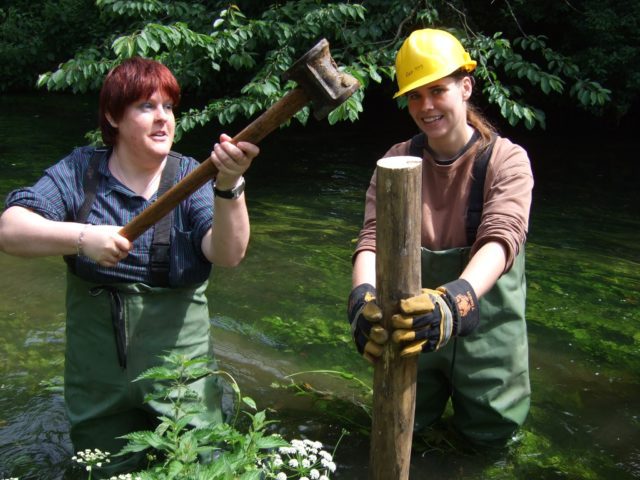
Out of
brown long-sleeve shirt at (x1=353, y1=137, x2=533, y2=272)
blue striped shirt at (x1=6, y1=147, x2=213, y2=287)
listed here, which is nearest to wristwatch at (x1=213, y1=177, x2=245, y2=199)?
blue striped shirt at (x1=6, y1=147, x2=213, y2=287)

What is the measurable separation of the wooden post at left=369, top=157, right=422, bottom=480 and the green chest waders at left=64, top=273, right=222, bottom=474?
2.39 feet

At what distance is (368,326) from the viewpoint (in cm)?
258

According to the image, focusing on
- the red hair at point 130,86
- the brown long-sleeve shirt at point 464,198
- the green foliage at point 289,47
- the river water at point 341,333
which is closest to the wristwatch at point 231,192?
the red hair at point 130,86

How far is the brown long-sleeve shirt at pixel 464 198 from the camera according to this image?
2980 millimetres

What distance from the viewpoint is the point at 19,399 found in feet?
14.0

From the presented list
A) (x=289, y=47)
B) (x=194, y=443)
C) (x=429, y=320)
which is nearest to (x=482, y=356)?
(x=429, y=320)

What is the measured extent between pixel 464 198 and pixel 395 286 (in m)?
0.82

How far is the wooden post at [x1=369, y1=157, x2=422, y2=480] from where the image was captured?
242cm

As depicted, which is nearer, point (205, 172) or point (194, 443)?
point (194, 443)

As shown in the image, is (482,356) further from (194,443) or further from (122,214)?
(122,214)

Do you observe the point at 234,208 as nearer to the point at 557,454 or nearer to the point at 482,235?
the point at 482,235

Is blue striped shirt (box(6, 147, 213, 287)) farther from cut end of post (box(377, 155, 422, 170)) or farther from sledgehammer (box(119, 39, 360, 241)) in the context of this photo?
cut end of post (box(377, 155, 422, 170))

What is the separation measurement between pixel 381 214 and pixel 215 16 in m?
6.09

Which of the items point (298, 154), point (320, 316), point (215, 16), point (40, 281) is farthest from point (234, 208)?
point (298, 154)
